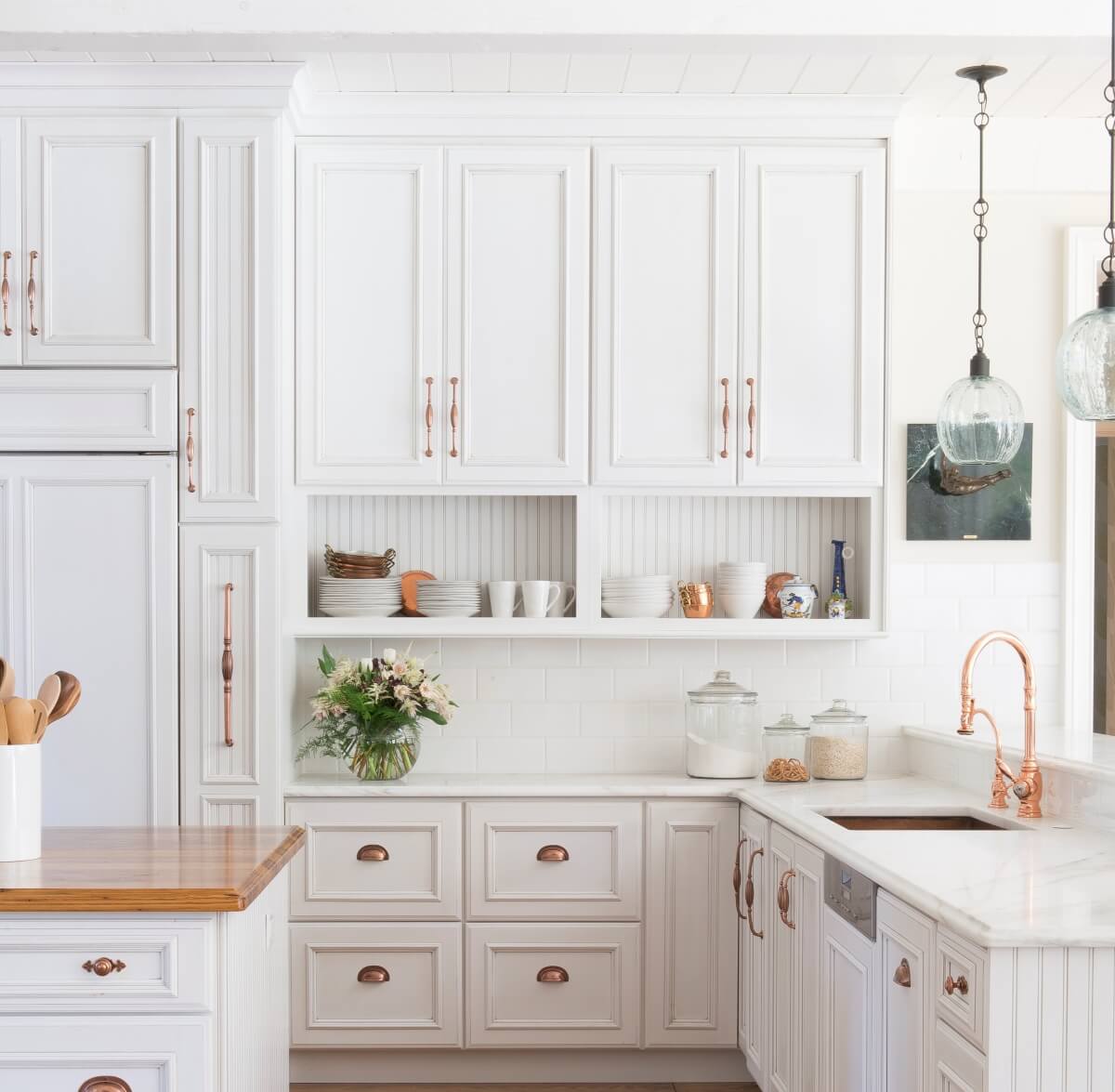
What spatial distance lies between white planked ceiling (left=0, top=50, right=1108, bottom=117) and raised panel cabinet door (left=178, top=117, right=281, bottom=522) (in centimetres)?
27

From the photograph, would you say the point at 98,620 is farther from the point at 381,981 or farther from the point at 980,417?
the point at 980,417

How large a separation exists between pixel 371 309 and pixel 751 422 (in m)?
1.16

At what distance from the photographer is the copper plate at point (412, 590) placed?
3.97 m

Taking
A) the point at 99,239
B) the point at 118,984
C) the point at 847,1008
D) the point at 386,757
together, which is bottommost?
the point at 847,1008

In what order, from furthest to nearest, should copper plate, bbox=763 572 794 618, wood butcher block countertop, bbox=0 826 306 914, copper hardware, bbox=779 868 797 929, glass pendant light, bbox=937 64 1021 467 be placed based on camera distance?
copper plate, bbox=763 572 794 618
glass pendant light, bbox=937 64 1021 467
copper hardware, bbox=779 868 797 929
wood butcher block countertop, bbox=0 826 306 914

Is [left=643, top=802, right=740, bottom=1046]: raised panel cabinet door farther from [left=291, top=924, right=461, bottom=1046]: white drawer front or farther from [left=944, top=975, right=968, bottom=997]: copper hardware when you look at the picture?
[left=944, top=975, right=968, bottom=997]: copper hardware

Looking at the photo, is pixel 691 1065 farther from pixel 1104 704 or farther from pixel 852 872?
pixel 1104 704

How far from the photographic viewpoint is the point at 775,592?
13.3ft

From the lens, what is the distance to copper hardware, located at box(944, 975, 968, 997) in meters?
2.02

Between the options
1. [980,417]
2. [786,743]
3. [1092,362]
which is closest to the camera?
[1092,362]

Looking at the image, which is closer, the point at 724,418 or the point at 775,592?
the point at 724,418

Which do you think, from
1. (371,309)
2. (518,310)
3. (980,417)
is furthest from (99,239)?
(980,417)

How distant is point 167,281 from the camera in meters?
3.59

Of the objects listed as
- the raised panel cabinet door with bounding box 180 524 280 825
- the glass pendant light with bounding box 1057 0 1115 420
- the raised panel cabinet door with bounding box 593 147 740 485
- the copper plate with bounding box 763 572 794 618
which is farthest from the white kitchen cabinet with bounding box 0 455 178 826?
the glass pendant light with bounding box 1057 0 1115 420
